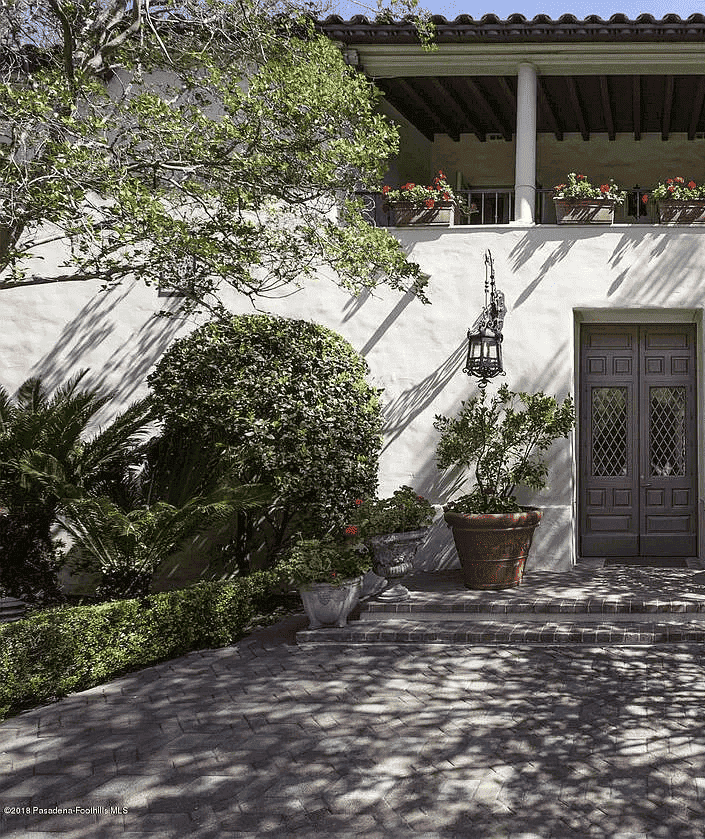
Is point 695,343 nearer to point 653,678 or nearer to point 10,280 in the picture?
point 653,678

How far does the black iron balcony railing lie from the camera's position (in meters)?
10.4

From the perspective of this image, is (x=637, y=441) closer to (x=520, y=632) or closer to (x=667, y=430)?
(x=667, y=430)

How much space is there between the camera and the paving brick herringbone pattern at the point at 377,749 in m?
4.06

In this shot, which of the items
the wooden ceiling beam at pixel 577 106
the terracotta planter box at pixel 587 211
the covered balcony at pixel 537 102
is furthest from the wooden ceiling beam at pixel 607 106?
the terracotta planter box at pixel 587 211

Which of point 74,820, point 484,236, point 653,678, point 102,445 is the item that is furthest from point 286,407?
point 74,820

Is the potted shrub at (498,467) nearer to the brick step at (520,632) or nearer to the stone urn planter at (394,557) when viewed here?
the stone urn planter at (394,557)

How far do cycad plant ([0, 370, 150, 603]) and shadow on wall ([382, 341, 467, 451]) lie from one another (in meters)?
3.05

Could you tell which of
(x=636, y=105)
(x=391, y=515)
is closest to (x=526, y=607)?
(x=391, y=515)

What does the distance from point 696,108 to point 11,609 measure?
11.4 meters

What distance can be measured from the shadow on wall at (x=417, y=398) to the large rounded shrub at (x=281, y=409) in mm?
983

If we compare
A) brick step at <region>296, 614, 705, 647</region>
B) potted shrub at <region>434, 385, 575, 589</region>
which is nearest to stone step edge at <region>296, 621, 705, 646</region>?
brick step at <region>296, 614, 705, 647</region>

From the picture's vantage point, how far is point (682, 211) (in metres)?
9.86

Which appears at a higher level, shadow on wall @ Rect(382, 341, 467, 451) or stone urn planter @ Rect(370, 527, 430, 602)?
shadow on wall @ Rect(382, 341, 467, 451)

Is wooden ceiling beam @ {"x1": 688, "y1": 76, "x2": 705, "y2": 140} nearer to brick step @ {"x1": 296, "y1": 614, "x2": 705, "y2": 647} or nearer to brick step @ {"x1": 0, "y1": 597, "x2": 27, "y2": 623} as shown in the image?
brick step @ {"x1": 296, "y1": 614, "x2": 705, "y2": 647}
